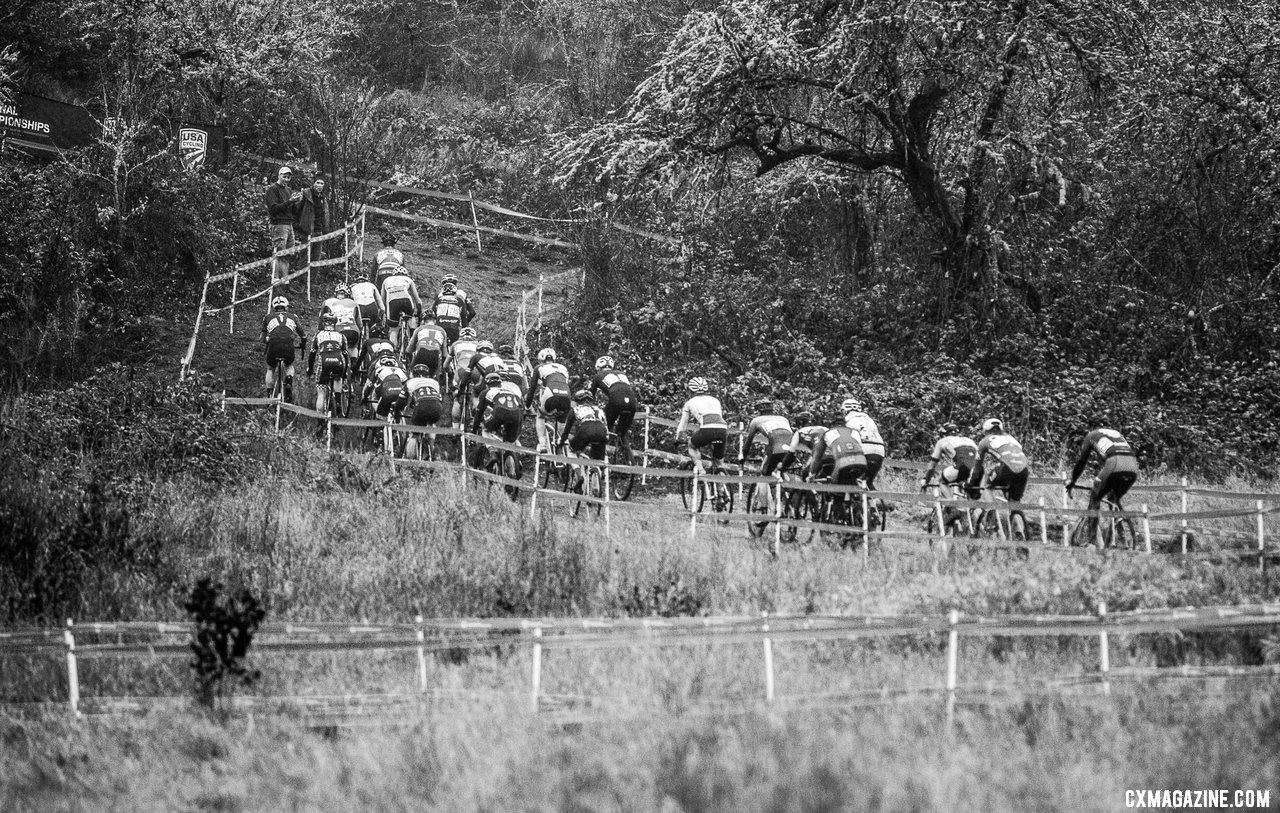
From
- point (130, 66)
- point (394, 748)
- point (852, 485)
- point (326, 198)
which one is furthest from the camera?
point (326, 198)

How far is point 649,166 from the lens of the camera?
1101 inches

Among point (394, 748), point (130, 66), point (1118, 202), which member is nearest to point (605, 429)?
point (394, 748)

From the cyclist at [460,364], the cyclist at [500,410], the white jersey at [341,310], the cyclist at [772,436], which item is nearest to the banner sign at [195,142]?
the white jersey at [341,310]

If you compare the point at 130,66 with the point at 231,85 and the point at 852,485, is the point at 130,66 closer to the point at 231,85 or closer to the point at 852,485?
the point at 231,85

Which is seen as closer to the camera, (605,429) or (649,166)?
(605,429)

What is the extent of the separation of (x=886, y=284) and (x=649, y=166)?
17.2 feet

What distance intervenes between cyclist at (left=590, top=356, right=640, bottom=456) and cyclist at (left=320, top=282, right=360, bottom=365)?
15.2 feet

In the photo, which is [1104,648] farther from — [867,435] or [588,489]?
[588,489]

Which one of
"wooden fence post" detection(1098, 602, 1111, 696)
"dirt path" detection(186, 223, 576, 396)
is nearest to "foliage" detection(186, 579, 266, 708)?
"wooden fence post" detection(1098, 602, 1111, 696)

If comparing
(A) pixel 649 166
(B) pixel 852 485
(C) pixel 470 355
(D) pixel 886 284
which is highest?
(A) pixel 649 166

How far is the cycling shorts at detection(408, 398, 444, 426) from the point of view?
2031 centimetres

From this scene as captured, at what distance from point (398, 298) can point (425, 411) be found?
12.5 feet

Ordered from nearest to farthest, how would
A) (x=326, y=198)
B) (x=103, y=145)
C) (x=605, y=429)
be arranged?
(x=605, y=429) → (x=103, y=145) → (x=326, y=198)

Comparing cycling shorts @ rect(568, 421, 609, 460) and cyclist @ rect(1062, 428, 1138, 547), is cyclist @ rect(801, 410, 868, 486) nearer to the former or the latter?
cyclist @ rect(1062, 428, 1138, 547)
